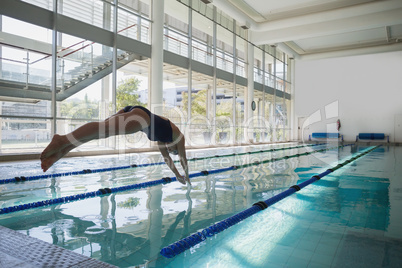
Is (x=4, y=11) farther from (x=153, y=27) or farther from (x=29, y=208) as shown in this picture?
(x=29, y=208)

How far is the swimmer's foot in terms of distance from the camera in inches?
94.7

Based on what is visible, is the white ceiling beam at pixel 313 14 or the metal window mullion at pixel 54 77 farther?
the white ceiling beam at pixel 313 14

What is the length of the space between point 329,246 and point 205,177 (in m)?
3.16

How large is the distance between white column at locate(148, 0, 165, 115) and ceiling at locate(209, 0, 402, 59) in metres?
2.58

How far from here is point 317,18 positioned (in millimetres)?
13016

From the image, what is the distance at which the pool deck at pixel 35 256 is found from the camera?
1574 mm

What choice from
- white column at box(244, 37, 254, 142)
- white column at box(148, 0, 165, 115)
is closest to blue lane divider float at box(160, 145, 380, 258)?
white column at box(148, 0, 165, 115)

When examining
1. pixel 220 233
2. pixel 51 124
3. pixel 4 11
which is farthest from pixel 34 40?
pixel 220 233

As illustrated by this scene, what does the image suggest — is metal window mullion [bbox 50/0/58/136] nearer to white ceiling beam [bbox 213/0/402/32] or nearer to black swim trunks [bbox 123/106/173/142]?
black swim trunks [bbox 123/106/173/142]

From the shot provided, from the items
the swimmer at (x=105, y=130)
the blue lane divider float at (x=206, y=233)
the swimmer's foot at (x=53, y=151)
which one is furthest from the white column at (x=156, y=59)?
the swimmer's foot at (x=53, y=151)

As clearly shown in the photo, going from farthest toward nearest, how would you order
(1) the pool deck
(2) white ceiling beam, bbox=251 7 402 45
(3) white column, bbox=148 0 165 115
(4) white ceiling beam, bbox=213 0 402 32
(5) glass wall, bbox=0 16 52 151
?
(2) white ceiling beam, bbox=251 7 402 45 → (4) white ceiling beam, bbox=213 0 402 32 → (3) white column, bbox=148 0 165 115 → (5) glass wall, bbox=0 16 52 151 → (1) the pool deck

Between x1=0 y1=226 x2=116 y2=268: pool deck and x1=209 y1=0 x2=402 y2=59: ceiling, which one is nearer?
x1=0 y1=226 x2=116 y2=268: pool deck

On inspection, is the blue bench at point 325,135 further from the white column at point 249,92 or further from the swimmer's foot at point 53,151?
the swimmer's foot at point 53,151

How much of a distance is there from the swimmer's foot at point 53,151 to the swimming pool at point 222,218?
537mm
